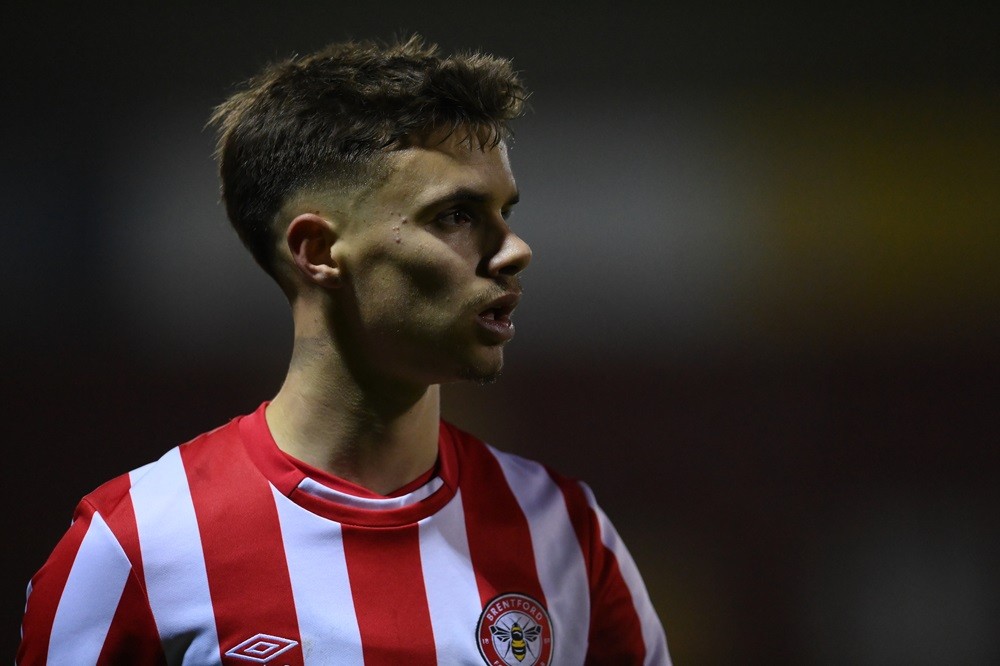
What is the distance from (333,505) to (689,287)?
1440 mm

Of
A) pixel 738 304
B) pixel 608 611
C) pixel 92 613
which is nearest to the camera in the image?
pixel 92 613

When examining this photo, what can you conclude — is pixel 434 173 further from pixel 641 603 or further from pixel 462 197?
pixel 641 603

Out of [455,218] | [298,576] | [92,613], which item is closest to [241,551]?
[298,576]

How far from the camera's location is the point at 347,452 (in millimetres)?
1194

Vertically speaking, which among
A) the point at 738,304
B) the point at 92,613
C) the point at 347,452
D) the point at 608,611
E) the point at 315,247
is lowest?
the point at 608,611

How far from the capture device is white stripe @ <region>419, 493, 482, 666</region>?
3.78ft

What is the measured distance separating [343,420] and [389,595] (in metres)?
0.22

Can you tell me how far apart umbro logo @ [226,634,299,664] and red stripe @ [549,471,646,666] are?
0.42 metres

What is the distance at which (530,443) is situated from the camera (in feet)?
7.84

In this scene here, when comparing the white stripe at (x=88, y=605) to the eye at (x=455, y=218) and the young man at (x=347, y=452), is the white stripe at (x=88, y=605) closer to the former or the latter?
the young man at (x=347, y=452)

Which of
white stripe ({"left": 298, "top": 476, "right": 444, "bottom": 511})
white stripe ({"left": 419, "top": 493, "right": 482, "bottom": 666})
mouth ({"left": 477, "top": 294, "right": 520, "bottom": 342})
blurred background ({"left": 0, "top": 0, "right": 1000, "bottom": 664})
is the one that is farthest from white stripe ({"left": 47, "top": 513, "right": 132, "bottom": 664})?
blurred background ({"left": 0, "top": 0, "right": 1000, "bottom": 664})

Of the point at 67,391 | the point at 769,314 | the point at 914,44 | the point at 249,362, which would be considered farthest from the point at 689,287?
the point at 67,391

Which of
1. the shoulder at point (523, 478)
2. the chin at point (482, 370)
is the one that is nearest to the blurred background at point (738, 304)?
the shoulder at point (523, 478)

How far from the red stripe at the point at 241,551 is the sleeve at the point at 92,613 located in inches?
3.5
